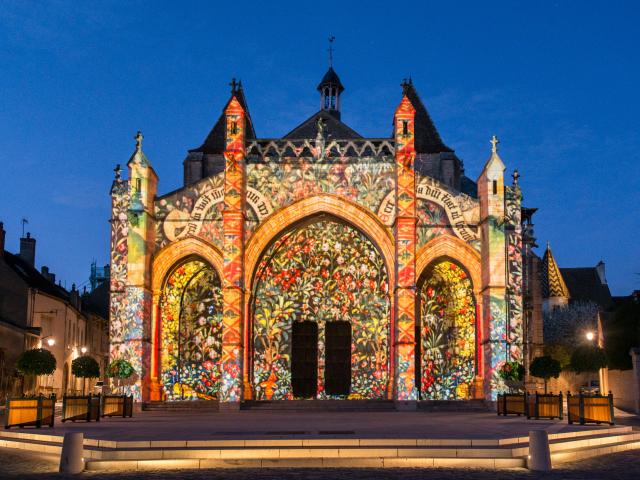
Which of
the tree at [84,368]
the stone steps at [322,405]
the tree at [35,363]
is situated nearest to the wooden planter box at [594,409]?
the stone steps at [322,405]

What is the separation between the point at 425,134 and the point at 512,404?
19899 mm

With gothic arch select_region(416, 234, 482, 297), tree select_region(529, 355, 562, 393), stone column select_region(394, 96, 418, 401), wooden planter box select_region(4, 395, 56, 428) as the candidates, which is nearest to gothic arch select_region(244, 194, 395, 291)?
stone column select_region(394, 96, 418, 401)

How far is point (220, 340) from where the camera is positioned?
102 ft

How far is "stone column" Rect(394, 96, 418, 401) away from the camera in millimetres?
28609

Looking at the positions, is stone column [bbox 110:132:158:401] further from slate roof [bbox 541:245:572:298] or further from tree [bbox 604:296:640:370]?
slate roof [bbox 541:245:572:298]

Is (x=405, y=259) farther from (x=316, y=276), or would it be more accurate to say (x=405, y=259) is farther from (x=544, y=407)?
(x=544, y=407)

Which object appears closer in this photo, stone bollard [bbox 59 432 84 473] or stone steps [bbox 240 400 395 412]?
stone bollard [bbox 59 432 84 473]

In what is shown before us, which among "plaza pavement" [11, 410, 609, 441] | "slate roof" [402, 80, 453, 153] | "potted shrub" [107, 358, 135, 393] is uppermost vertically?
"slate roof" [402, 80, 453, 153]

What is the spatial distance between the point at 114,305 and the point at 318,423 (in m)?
11.0

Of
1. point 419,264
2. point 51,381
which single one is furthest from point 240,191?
point 51,381

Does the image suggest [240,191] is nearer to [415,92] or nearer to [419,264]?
[419,264]

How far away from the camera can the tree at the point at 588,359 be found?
1328 inches

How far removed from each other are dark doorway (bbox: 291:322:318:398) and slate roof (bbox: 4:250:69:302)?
1724 centimetres

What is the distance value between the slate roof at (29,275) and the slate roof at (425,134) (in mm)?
20460
